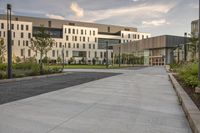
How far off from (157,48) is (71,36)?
45.8 meters

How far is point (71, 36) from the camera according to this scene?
11350 cm

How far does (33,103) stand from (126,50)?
90072 millimetres

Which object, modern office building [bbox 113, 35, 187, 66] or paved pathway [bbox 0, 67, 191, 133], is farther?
modern office building [bbox 113, 35, 187, 66]

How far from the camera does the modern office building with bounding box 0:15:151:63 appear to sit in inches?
3984

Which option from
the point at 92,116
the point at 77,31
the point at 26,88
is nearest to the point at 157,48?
the point at 77,31

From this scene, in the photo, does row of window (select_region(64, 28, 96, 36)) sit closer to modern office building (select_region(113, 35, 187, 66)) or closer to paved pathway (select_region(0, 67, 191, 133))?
modern office building (select_region(113, 35, 187, 66))

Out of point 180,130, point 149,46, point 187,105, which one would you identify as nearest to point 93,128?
point 180,130

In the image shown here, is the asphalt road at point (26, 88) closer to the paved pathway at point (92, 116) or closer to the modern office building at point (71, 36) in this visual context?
the paved pathway at point (92, 116)

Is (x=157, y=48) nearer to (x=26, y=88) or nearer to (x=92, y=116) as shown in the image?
(x=26, y=88)

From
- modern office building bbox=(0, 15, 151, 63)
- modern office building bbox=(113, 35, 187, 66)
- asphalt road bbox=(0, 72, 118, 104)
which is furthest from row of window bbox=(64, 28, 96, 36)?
asphalt road bbox=(0, 72, 118, 104)

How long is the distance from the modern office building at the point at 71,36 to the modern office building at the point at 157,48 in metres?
27.1

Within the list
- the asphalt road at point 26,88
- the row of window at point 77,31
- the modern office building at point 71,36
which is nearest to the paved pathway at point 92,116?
the asphalt road at point 26,88

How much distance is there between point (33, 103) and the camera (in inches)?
338

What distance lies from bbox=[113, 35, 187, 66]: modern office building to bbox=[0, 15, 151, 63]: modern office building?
88.9 ft
